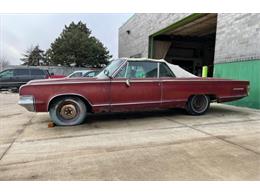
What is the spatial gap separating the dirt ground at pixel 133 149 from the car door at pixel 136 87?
1.31 feet

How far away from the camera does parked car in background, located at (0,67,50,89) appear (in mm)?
15164

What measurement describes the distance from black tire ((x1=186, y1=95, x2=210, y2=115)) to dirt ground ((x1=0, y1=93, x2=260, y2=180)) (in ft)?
1.66

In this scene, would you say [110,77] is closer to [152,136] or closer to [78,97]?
[78,97]

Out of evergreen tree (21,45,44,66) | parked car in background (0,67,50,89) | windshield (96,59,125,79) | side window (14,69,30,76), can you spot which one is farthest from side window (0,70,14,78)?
evergreen tree (21,45,44,66)

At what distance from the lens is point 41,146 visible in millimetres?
3783

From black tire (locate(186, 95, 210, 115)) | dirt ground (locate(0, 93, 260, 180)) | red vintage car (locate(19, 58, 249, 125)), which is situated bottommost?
dirt ground (locate(0, 93, 260, 180))

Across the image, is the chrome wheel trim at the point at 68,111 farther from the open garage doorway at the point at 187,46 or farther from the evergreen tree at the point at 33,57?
the evergreen tree at the point at 33,57

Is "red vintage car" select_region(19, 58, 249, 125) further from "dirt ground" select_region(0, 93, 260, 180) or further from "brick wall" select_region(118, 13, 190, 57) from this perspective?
"brick wall" select_region(118, 13, 190, 57)

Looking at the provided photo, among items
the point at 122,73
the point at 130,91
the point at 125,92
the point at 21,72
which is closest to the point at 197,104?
the point at 130,91

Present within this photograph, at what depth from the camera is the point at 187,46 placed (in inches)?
830

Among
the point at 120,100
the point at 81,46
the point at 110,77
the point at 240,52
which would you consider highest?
the point at 81,46

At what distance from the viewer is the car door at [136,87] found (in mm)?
5285

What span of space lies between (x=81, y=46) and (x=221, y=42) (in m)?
26.6

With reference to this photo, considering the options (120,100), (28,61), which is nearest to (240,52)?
(120,100)
